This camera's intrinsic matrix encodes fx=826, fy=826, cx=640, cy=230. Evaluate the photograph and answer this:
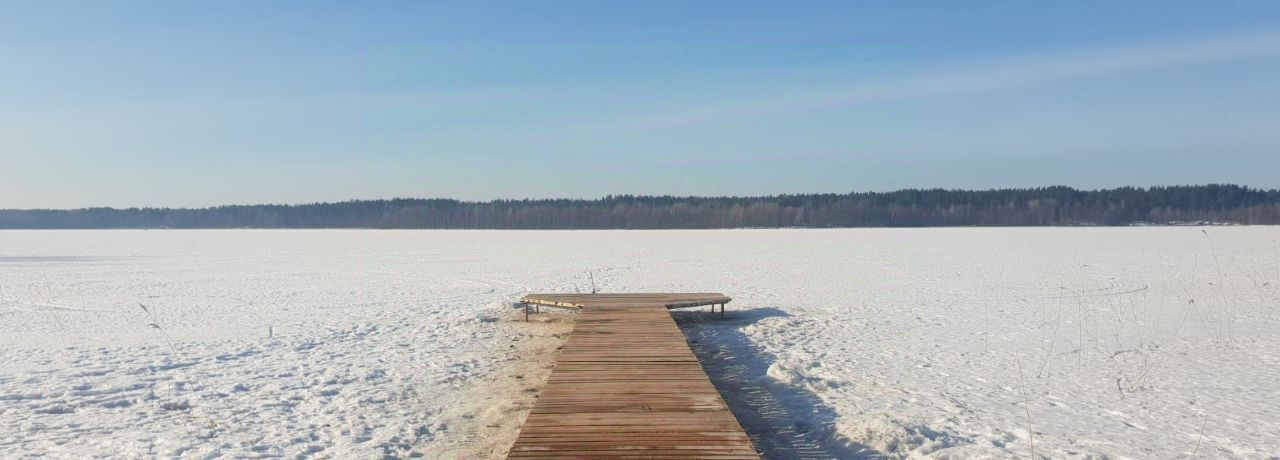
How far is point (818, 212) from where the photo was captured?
4281 inches

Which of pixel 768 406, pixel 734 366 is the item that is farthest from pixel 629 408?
pixel 734 366

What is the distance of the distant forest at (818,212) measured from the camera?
107 meters

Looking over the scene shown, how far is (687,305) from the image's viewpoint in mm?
12922

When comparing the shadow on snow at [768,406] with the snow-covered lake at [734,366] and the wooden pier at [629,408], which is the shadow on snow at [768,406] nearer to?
the snow-covered lake at [734,366]

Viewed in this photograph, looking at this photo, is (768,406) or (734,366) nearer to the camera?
(768,406)

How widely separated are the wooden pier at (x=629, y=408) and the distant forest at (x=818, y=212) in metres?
92.5

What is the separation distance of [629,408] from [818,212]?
10558 centimetres

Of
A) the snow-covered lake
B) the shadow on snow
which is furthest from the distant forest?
the shadow on snow

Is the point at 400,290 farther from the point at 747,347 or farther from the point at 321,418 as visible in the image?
the point at 321,418

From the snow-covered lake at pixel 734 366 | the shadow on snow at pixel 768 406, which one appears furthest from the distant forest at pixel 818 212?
the shadow on snow at pixel 768 406

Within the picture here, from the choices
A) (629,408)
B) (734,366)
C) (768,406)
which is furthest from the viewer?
(734,366)

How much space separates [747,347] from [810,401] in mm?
3140

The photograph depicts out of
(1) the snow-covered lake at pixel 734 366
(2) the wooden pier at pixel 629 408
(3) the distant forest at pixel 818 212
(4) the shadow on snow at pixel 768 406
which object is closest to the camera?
(2) the wooden pier at pixel 629 408

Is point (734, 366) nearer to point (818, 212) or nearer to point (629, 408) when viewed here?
point (629, 408)
